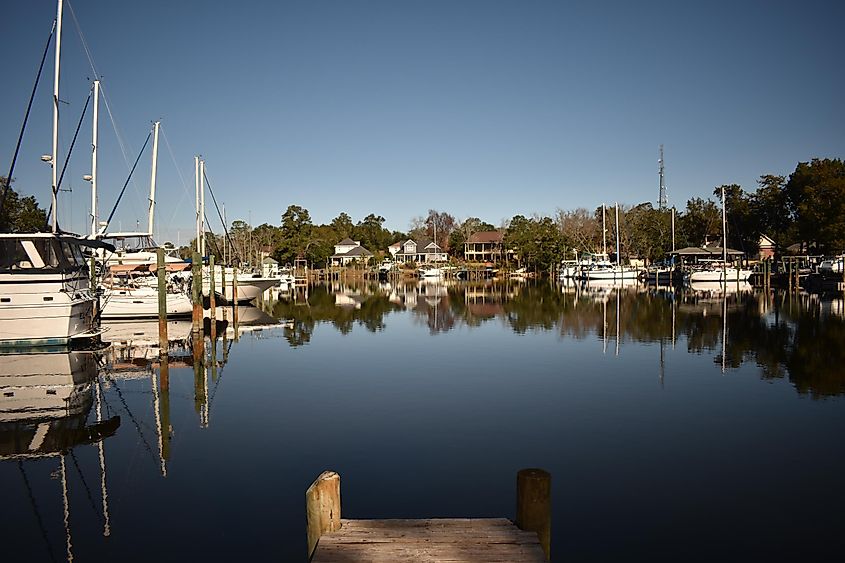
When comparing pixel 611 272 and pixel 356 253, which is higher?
pixel 356 253

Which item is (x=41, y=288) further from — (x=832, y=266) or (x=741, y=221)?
(x=741, y=221)

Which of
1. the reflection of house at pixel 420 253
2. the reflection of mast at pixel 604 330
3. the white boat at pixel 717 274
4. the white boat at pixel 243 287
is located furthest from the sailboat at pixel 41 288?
the reflection of house at pixel 420 253

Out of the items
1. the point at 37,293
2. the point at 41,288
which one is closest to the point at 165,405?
the point at 41,288

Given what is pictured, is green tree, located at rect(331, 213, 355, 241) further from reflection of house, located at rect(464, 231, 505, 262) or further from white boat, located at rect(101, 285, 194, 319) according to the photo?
white boat, located at rect(101, 285, 194, 319)

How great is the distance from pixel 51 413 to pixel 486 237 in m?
123

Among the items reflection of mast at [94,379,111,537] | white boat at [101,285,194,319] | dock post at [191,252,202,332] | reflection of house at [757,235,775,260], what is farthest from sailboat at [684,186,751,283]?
reflection of mast at [94,379,111,537]

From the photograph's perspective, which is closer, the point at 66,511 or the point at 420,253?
the point at 66,511

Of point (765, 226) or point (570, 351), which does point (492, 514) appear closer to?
point (570, 351)

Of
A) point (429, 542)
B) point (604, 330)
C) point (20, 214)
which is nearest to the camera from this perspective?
point (429, 542)

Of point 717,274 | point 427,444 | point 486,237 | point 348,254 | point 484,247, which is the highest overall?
point 486,237

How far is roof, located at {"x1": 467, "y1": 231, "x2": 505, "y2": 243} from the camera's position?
13438cm

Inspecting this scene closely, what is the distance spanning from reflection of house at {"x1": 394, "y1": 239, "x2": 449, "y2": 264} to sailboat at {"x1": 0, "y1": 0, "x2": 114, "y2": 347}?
358ft

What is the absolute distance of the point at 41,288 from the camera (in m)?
23.6

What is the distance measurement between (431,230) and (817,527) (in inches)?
6253
